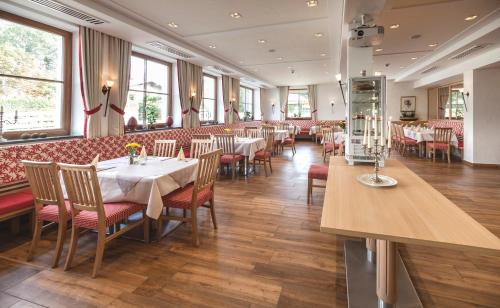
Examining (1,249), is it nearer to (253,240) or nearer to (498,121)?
(253,240)

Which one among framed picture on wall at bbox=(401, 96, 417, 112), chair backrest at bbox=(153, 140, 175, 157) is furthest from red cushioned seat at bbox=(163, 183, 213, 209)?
framed picture on wall at bbox=(401, 96, 417, 112)

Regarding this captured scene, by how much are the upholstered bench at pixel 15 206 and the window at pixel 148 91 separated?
9.49ft

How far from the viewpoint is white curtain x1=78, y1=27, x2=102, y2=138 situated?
14.1 ft

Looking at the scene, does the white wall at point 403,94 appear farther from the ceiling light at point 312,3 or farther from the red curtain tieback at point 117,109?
the red curtain tieback at point 117,109

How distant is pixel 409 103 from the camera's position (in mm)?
11438

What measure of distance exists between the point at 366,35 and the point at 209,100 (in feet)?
22.0

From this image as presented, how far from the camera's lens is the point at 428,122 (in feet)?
34.5

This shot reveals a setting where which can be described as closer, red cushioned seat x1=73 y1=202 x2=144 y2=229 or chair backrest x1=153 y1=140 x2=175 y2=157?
red cushioned seat x1=73 y1=202 x2=144 y2=229

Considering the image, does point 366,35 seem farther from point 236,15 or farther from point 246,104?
point 246,104

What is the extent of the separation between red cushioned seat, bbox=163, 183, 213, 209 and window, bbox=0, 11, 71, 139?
2624mm

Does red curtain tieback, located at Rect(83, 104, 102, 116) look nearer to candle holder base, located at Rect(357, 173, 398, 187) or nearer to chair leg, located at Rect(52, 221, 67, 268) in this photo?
chair leg, located at Rect(52, 221, 67, 268)

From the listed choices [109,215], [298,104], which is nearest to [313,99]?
[298,104]

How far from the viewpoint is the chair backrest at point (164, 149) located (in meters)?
4.14

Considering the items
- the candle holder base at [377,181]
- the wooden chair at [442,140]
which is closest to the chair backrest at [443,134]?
the wooden chair at [442,140]
